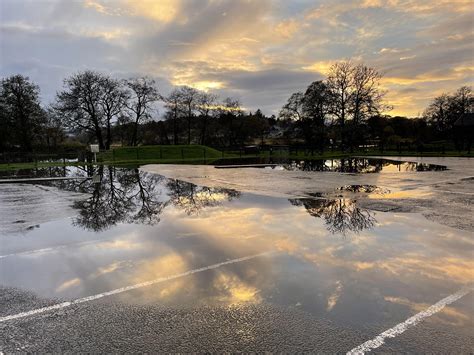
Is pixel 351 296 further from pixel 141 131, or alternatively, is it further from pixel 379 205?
pixel 141 131

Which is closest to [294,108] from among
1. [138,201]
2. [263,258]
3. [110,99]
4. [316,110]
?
[316,110]

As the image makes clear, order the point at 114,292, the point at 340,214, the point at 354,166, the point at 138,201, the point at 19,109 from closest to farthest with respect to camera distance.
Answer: the point at 114,292
the point at 340,214
the point at 138,201
the point at 354,166
the point at 19,109

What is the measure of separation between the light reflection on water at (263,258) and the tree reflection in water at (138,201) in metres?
0.12

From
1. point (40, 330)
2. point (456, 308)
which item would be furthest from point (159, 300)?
point (456, 308)

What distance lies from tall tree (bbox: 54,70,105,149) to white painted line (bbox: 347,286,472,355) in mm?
55308

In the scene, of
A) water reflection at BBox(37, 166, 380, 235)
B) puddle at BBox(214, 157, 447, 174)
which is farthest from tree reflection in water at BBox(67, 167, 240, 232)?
puddle at BBox(214, 157, 447, 174)

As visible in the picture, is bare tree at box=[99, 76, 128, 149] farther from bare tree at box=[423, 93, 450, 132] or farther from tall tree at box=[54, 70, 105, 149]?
bare tree at box=[423, 93, 450, 132]

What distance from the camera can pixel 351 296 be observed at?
15.2 ft

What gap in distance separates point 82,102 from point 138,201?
46364 mm

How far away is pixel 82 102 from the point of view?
173 feet

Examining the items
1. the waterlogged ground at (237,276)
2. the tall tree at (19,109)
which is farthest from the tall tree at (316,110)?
the waterlogged ground at (237,276)

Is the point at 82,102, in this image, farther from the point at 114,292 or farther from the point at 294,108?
the point at 114,292

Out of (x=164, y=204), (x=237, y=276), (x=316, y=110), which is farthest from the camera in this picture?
(x=316, y=110)

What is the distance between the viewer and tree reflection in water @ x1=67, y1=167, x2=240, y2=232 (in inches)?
372
